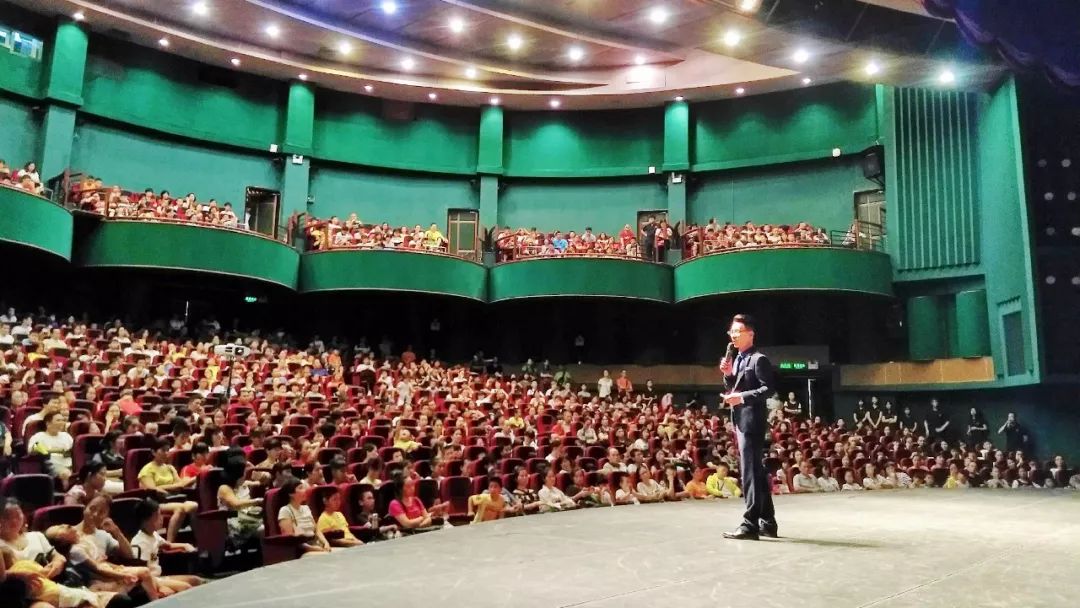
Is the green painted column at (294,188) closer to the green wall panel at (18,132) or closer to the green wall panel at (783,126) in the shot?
the green wall panel at (18,132)

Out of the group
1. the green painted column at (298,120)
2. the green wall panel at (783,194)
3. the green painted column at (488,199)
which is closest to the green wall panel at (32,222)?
the green painted column at (298,120)

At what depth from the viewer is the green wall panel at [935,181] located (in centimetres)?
1486

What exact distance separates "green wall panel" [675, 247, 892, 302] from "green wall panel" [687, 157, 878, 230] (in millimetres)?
2256

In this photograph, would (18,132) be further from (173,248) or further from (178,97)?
(173,248)

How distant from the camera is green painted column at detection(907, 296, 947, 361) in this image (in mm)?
15086

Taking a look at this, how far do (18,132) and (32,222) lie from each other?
138 inches

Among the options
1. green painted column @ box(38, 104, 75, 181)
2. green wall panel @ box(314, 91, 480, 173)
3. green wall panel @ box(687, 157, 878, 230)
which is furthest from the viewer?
green wall panel @ box(314, 91, 480, 173)

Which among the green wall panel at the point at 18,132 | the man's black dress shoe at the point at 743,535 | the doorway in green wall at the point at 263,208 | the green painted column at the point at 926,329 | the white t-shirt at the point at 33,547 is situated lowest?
the white t-shirt at the point at 33,547

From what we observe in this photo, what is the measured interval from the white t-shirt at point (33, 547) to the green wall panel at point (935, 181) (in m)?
14.9

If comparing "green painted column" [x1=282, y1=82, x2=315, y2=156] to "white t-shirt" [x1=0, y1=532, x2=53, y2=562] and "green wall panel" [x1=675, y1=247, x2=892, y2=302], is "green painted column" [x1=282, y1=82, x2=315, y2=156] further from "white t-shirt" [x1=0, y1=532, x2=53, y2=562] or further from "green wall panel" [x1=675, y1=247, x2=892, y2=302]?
"white t-shirt" [x1=0, y1=532, x2=53, y2=562]

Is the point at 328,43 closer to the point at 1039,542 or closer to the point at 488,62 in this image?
the point at 488,62

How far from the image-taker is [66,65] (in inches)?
575

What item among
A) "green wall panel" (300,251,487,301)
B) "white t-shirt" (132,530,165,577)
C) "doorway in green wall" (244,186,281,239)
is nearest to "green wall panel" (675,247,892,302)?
"green wall panel" (300,251,487,301)

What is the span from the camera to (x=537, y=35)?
53.7 feet
